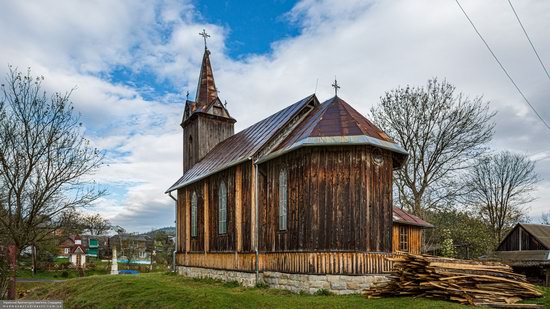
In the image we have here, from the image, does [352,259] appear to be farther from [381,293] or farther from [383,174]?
[383,174]

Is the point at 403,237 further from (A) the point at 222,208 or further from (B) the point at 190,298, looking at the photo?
(B) the point at 190,298

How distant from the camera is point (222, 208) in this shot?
19.2 m

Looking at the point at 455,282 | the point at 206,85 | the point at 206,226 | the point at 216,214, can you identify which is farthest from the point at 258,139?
the point at 206,85

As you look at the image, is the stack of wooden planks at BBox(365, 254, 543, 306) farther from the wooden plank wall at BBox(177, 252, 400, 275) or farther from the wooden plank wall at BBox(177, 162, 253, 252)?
the wooden plank wall at BBox(177, 162, 253, 252)

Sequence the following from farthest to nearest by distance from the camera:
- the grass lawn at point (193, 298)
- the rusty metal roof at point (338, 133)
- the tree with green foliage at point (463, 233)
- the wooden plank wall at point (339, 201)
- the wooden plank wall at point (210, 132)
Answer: the tree with green foliage at point (463, 233) < the wooden plank wall at point (210, 132) < the rusty metal roof at point (338, 133) < the wooden plank wall at point (339, 201) < the grass lawn at point (193, 298)

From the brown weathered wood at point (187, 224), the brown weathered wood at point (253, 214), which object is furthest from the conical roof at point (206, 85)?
the brown weathered wood at point (253, 214)

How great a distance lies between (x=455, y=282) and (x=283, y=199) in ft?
20.3

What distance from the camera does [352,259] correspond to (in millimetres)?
13453

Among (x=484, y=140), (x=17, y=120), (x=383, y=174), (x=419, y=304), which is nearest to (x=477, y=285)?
(x=419, y=304)

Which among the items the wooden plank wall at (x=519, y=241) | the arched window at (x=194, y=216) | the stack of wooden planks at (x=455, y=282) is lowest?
the wooden plank wall at (x=519, y=241)

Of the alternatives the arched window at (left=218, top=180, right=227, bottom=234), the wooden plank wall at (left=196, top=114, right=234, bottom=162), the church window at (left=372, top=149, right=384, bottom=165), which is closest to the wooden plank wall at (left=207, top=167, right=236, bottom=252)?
the arched window at (left=218, top=180, right=227, bottom=234)

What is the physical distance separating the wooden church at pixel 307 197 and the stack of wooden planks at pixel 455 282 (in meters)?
1.78

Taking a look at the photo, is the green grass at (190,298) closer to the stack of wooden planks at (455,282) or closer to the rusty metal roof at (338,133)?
the stack of wooden planks at (455,282)

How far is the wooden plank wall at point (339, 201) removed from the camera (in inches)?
540
